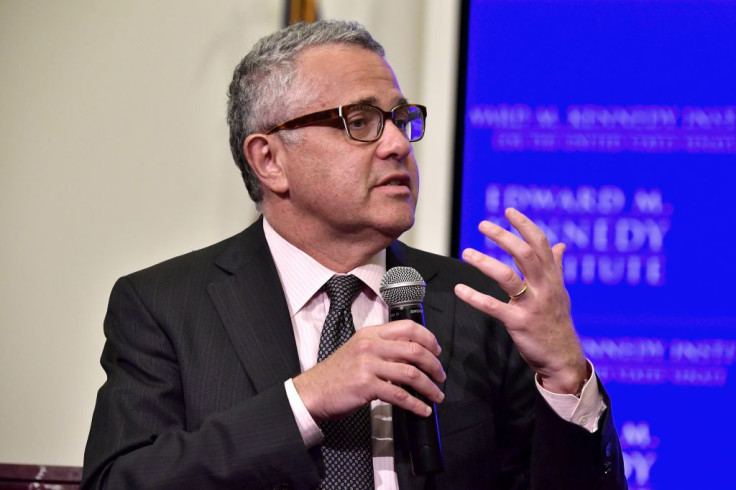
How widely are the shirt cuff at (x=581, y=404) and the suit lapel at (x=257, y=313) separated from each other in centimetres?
49

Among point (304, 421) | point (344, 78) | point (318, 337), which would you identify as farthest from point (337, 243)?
point (304, 421)

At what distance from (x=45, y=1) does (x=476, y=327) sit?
1964mm

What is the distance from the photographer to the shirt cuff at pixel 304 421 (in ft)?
5.02

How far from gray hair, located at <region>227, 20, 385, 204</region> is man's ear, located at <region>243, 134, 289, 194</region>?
0.10 ft

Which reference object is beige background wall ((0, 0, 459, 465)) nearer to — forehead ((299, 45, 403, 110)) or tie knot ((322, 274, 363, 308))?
forehead ((299, 45, 403, 110))

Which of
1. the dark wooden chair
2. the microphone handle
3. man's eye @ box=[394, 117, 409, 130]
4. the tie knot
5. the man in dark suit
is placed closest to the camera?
the microphone handle

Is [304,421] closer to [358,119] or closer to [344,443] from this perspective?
[344,443]

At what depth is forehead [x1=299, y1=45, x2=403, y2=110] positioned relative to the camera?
187cm

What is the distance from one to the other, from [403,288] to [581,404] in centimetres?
39

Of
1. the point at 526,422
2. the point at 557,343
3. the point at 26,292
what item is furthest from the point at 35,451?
the point at 557,343

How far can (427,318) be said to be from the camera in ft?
6.07

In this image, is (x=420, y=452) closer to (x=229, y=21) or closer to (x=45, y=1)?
(x=229, y=21)

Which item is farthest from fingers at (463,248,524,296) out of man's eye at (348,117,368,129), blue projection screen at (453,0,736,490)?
blue projection screen at (453,0,736,490)

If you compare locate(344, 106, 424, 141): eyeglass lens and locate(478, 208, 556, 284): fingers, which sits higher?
locate(344, 106, 424, 141): eyeglass lens
